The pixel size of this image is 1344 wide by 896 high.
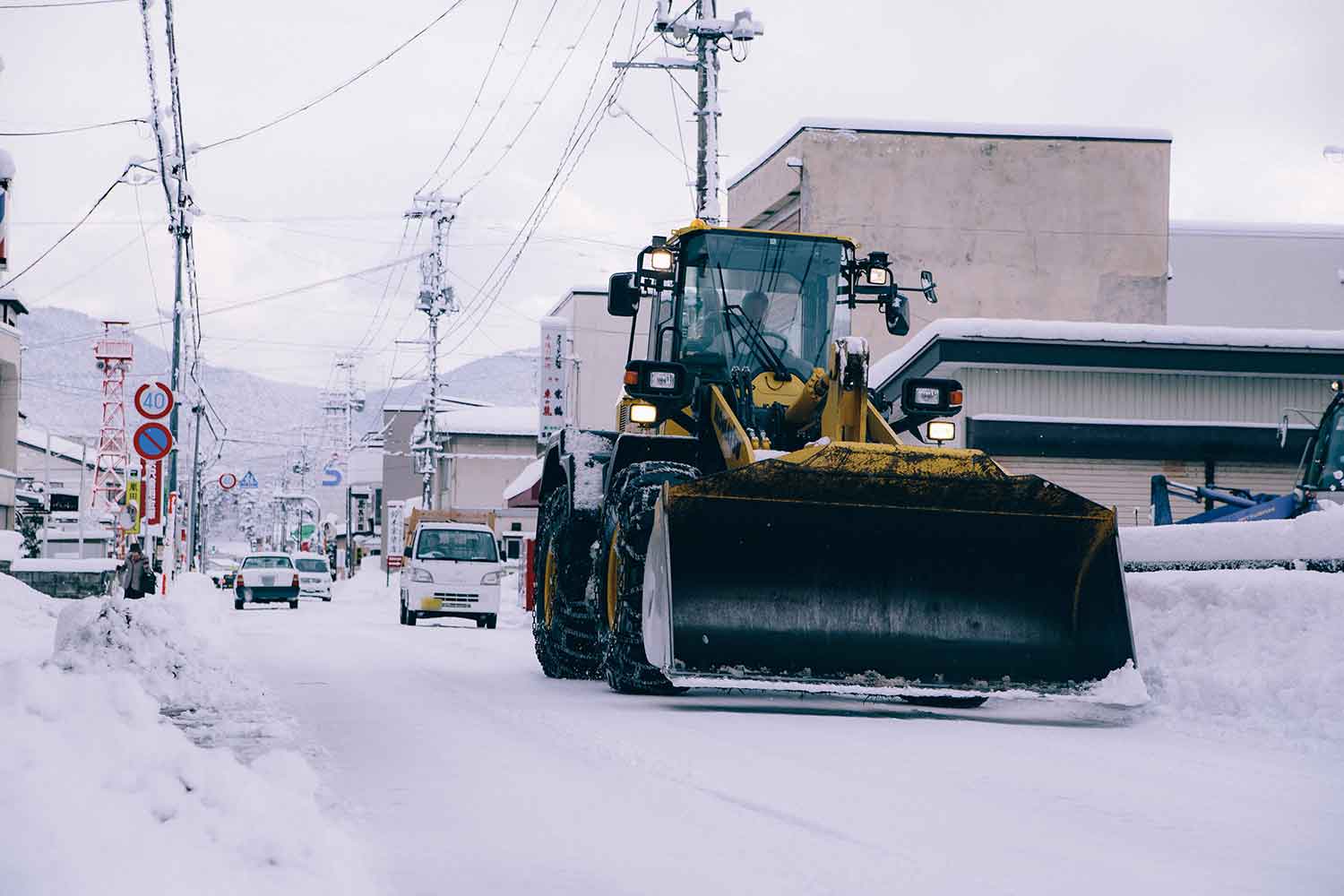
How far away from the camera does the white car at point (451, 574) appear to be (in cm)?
2886

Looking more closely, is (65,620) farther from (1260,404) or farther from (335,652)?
(1260,404)

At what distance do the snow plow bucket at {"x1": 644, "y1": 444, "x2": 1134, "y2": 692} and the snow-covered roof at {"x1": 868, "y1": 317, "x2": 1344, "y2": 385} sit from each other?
51.7 feet

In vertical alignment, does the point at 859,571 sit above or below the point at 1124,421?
below

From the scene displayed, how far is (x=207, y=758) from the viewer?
6.30 m

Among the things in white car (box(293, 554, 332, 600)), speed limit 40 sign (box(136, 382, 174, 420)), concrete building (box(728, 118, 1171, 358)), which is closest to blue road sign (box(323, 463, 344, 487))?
white car (box(293, 554, 332, 600))

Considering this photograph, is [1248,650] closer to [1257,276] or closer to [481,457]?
[1257,276]

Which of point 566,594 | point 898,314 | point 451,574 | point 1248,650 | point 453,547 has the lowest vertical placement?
point 451,574

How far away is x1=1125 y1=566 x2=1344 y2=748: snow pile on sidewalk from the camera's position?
31.4 feet

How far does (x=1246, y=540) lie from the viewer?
13125 mm

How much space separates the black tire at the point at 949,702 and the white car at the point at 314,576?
1551 inches

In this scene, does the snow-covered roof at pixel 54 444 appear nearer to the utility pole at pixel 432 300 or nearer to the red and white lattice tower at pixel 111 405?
the red and white lattice tower at pixel 111 405

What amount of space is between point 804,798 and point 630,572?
447 centimetres

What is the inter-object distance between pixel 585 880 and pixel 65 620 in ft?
33.0

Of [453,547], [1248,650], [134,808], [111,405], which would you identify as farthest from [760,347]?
[111,405]
